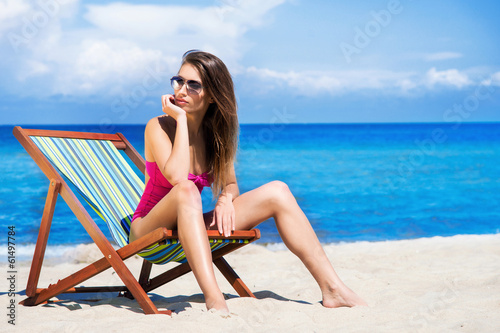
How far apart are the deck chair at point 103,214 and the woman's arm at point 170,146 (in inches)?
14.0

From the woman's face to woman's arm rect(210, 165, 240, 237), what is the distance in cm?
43

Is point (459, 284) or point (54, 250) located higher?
point (54, 250)

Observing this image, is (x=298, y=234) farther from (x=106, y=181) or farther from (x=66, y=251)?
(x=66, y=251)

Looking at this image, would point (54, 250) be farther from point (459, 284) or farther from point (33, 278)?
point (459, 284)

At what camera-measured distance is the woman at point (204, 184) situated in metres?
2.70

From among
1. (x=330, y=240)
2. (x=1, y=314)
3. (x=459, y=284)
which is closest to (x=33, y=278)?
(x=1, y=314)

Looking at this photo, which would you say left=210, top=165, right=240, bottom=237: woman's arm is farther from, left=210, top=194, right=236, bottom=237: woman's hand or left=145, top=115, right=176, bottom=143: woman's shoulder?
left=145, top=115, right=176, bottom=143: woman's shoulder

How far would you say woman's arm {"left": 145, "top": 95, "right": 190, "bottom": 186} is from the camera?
113 inches

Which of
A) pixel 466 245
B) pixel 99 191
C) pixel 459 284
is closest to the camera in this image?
pixel 99 191

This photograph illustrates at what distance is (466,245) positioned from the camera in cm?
546

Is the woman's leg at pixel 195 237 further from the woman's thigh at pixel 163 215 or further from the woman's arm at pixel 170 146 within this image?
the woman's arm at pixel 170 146

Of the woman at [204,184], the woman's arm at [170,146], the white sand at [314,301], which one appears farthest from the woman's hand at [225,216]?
the white sand at [314,301]

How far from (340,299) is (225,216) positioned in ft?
2.54

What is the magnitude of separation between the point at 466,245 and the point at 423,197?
8.38 meters
